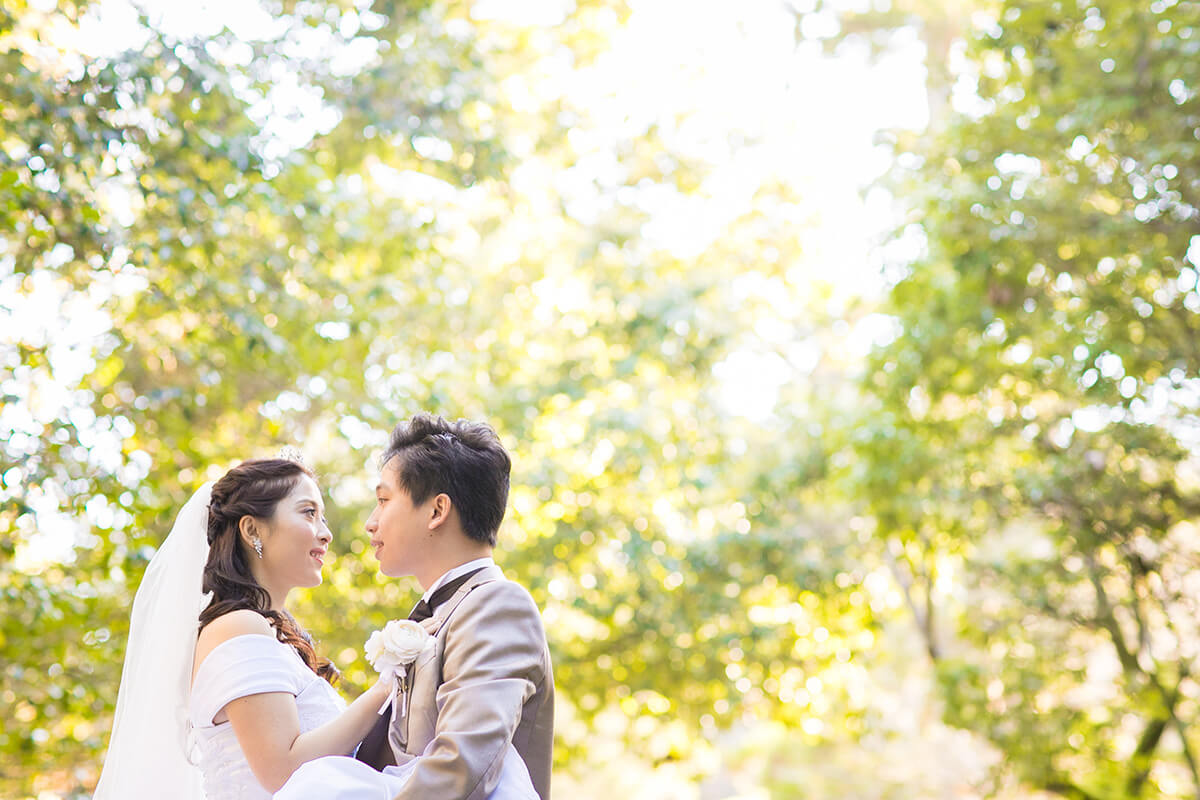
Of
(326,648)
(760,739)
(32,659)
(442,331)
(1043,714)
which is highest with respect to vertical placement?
(32,659)

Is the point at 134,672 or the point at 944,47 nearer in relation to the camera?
the point at 134,672

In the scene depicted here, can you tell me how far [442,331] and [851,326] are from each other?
17.3 ft

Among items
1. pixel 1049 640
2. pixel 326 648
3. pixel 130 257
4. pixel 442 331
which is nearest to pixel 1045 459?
pixel 1049 640

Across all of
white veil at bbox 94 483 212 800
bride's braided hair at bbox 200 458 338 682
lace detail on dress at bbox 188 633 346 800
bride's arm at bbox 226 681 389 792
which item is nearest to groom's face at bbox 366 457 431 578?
bride's arm at bbox 226 681 389 792

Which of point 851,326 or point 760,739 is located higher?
point 851,326

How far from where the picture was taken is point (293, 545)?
90.0 inches

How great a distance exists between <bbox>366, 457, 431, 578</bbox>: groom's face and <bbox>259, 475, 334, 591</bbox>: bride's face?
1.32ft

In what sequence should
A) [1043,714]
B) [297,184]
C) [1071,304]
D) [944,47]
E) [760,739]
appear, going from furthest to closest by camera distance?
[760,739] < [944,47] < [1043,714] < [1071,304] < [297,184]

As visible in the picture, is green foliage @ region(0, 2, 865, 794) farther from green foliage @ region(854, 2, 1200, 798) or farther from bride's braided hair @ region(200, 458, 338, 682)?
bride's braided hair @ region(200, 458, 338, 682)

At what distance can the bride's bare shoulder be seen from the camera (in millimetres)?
2129

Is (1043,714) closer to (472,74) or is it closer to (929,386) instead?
(929,386)

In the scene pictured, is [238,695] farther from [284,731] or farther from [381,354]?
[381,354]

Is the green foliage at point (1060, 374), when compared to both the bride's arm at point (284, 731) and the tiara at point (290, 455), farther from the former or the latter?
the bride's arm at point (284, 731)

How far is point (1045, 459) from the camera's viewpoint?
6.50m
